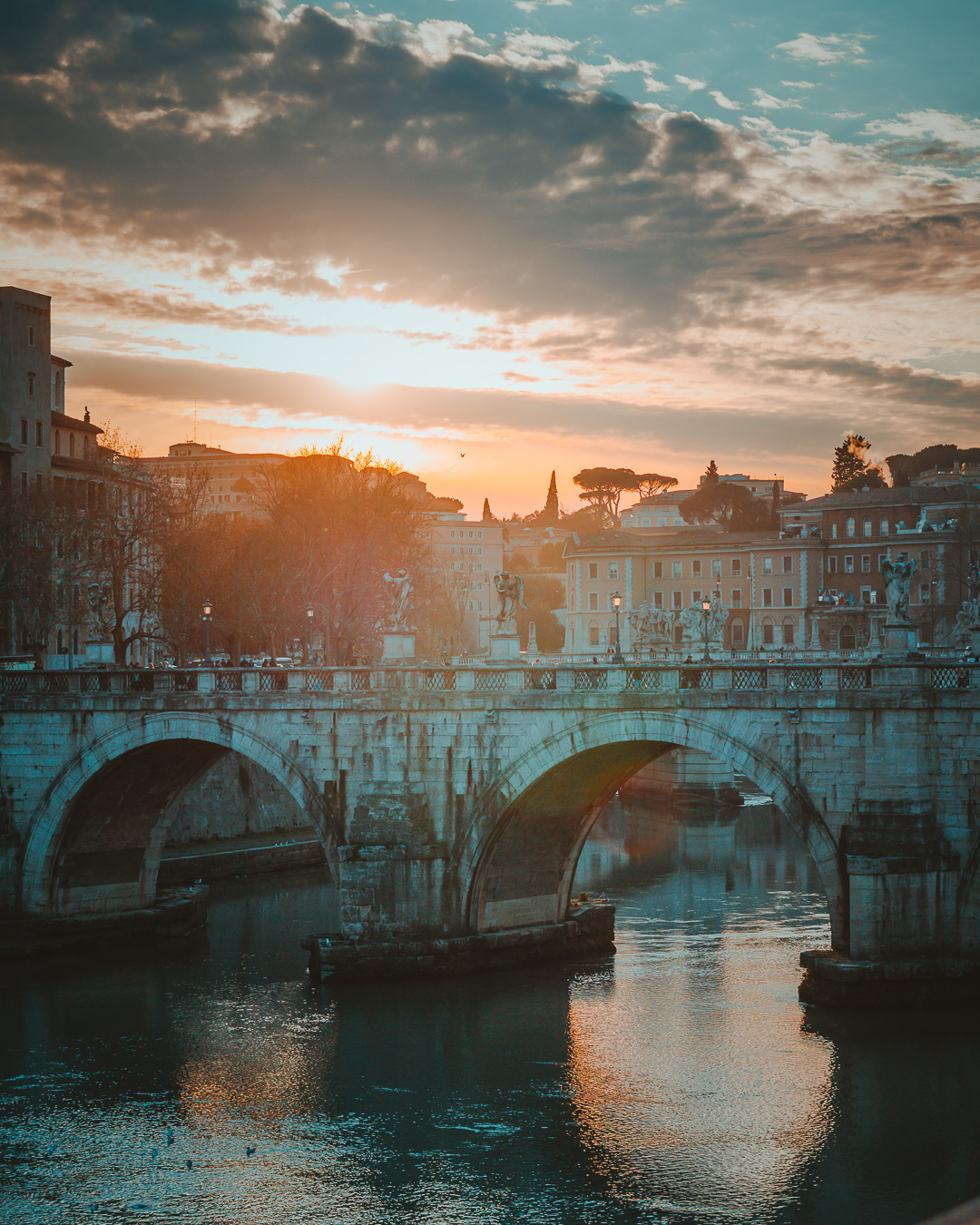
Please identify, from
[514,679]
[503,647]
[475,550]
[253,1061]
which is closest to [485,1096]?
[253,1061]

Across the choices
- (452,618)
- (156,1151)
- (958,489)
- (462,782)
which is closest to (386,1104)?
(156,1151)

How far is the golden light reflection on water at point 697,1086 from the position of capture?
16234mm

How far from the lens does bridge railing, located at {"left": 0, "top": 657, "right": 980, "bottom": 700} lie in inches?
823

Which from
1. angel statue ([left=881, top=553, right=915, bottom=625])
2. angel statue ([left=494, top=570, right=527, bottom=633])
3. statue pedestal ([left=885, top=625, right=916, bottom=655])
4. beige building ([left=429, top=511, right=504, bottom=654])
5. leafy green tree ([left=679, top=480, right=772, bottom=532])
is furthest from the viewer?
beige building ([left=429, top=511, right=504, bottom=654])

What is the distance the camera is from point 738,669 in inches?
855

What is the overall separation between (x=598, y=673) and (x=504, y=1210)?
9.88 m

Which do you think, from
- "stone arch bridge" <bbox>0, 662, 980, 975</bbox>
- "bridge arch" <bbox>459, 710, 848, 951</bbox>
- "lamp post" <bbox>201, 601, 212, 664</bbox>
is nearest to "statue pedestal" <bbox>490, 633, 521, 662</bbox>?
"stone arch bridge" <bbox>0, 662, 980, 975</bbox>

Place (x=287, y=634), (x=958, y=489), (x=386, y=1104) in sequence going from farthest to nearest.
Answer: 1. (x=958, y=489)
2. (x=287, y=634)
3. (x=386, y=1104)

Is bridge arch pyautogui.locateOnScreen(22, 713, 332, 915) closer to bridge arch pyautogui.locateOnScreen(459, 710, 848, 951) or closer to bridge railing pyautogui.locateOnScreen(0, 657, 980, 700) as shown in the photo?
bridge railing pyautogui.locateOnScreen(0, 657, 980, 700)

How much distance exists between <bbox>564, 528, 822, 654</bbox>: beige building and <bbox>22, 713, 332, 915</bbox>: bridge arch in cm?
4880

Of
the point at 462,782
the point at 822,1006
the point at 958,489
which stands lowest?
the point at 822,1006

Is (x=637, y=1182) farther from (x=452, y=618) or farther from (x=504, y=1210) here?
(x=452, y=618)

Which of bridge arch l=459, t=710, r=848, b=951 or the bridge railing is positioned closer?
the bridge railing

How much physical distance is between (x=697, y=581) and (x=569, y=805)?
56.7 m
